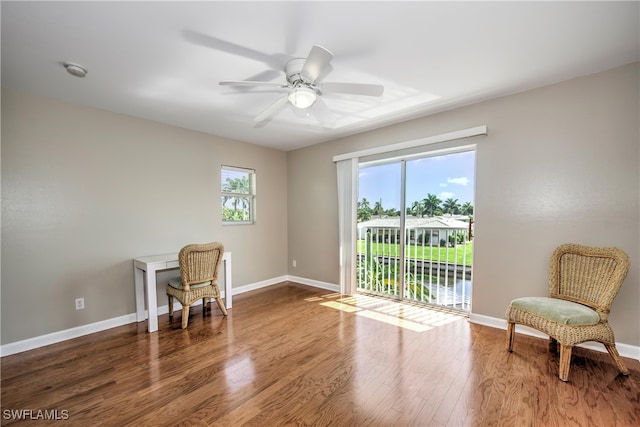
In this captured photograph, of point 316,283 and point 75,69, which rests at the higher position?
point 75,69

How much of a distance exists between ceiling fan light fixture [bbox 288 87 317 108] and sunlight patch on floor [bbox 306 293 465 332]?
252cm

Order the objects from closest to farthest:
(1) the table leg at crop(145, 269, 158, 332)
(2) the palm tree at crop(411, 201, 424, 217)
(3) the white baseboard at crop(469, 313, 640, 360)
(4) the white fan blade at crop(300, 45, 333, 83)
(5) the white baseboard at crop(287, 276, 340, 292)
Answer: (4) the white fan blade at crop(300, 45, 333, 83) → (3) the white baseboard at crop(469, 313, 640, 360) → (1) the table leg at crop(145, 269, 158, 332) → (2) the palm tree at crop(411, 201, 424, 217) → (5) the white baseboard at crop(287, 276, 340, 292)

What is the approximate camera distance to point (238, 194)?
4.37 meters

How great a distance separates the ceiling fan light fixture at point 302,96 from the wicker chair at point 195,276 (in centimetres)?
188

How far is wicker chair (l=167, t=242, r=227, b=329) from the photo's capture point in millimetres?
2898

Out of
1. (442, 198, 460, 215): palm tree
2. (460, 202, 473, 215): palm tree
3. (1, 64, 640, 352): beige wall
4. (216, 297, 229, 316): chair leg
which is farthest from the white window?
(460, 202, 473, 215): palm tree

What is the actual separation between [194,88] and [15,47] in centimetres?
116

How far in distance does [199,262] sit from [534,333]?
11.8 ft

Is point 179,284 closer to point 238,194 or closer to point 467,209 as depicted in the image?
point 238,194

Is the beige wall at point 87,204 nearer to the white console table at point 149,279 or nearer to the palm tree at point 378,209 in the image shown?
the white console table at point 149,279

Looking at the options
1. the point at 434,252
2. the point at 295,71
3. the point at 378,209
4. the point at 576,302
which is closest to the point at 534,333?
the point at 576,302

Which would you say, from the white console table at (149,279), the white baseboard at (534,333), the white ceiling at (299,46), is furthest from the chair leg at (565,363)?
the white console table at (149,279)

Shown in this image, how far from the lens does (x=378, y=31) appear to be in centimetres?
177

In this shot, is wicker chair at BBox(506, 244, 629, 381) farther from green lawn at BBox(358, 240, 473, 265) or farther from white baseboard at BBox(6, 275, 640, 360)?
green lawn at BBox(358, 240, 473, 265)
